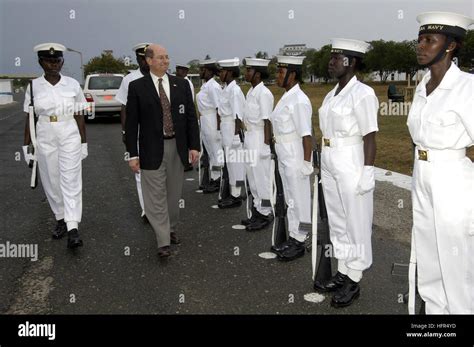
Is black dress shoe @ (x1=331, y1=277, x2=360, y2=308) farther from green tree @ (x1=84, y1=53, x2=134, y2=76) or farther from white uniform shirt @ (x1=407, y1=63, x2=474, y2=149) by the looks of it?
green tree @ (x1=84, y1=53, x2=134, y2=76)

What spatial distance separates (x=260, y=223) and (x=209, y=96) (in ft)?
9.08

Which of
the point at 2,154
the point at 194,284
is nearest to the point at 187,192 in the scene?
the point at 194,284

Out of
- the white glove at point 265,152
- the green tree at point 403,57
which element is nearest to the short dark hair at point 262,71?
the white glove at point 265,152

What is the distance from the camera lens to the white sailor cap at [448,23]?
300 centimetres

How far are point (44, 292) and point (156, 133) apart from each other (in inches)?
71.6

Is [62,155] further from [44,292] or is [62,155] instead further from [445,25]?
[445,25]

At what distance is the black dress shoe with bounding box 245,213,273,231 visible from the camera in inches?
225

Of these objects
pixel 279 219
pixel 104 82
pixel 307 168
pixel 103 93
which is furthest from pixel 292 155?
pixel 104 82

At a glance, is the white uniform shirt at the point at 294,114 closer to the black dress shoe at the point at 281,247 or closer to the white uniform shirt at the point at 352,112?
the white uniform shirt at the point at 352,112

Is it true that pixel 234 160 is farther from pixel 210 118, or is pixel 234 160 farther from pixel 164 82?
pixel 164 82

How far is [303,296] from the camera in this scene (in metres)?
3.96

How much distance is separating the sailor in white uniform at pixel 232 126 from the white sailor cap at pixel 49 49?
95.7 inches

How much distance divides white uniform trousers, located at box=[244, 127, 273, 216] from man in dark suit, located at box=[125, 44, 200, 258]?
1023 mm

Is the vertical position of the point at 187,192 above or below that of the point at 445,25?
below
